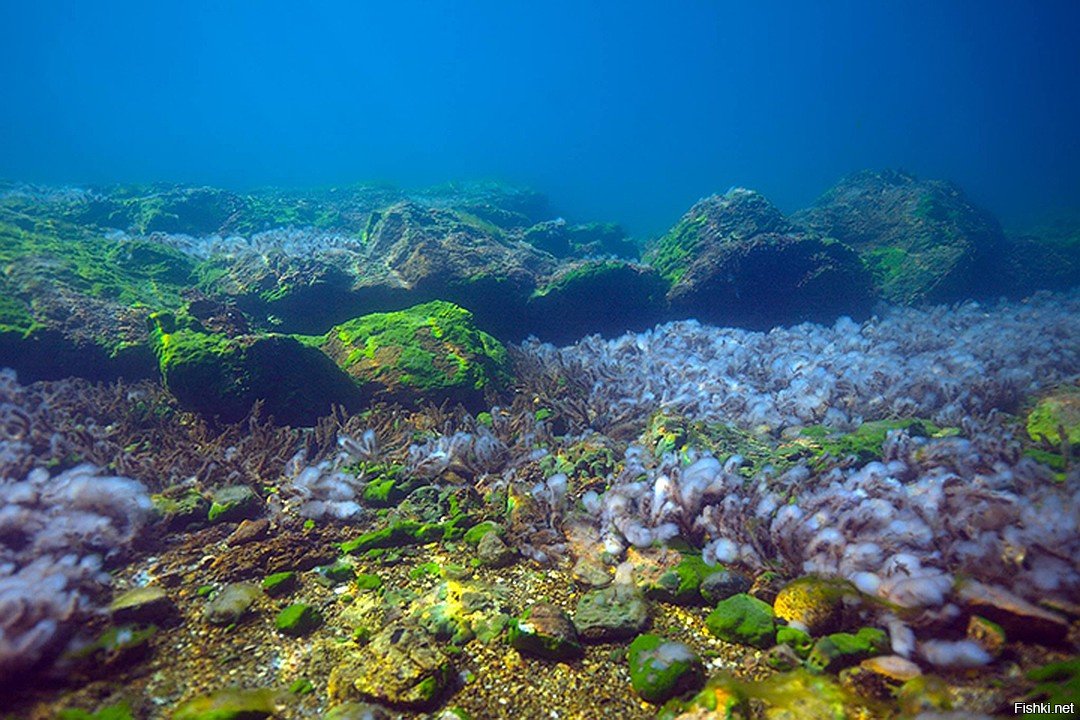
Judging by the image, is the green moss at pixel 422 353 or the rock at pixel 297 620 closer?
the rock at pixel 297 620

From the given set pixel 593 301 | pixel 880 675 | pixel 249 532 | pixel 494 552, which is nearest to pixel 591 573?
pixel 494 552

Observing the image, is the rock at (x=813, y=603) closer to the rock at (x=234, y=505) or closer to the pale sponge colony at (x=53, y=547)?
the pale sponge colony at (x=53, y=547)

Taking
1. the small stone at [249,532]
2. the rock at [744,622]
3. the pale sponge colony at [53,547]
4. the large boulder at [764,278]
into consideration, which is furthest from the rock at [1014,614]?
the large boulder at [764,278]

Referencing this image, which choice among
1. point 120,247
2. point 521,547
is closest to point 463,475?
point 521,547

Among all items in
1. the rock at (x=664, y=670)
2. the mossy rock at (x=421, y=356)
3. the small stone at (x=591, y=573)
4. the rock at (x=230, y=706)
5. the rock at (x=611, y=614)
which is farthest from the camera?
the mossy rock at (x=421, y=356)

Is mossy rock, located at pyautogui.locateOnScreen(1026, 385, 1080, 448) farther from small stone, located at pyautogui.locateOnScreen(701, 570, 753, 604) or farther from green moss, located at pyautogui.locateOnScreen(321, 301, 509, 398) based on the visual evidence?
green moss, located at pyautogui.locateOnScreen(321, 301, 509, 398)

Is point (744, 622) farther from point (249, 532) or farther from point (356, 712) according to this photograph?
point (249, 532)

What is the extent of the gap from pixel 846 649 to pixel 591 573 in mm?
1591

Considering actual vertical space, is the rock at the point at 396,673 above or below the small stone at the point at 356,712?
above

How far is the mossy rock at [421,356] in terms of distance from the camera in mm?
6695

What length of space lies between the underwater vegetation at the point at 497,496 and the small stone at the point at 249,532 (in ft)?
0.10

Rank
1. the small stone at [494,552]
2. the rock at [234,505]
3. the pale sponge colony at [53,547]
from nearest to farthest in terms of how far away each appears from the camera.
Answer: the pale sponge colony at [53,547], the small stone at [494,552], the rock at [234,505]

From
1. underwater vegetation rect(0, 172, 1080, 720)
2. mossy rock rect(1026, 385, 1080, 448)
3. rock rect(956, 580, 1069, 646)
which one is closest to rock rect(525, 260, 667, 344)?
underwater vegetation rect(0, 172, 1080, 720)

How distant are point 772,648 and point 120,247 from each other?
Result: 37.8 ft
